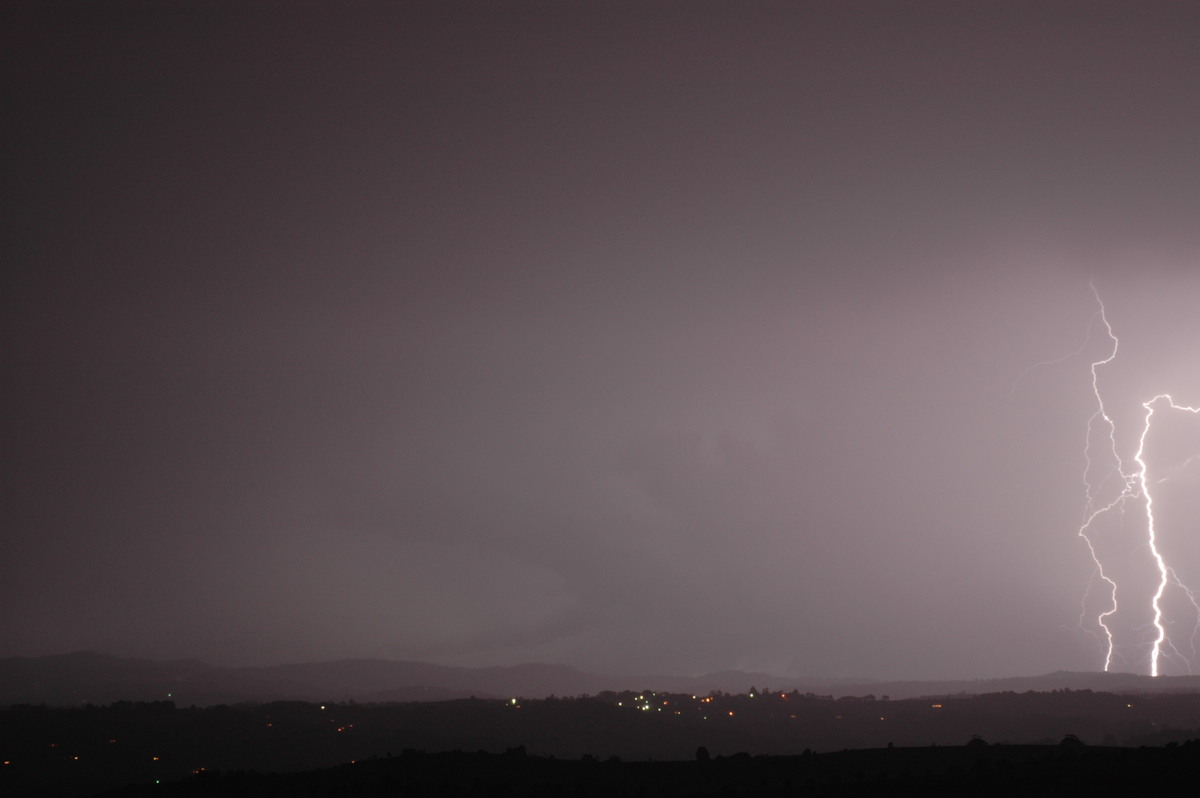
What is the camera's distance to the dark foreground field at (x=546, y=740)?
34562 mm

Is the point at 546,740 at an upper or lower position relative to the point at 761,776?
lower

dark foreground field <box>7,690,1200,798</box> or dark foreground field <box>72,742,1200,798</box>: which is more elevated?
dark foreground field <box>72,742,1200,798</box>

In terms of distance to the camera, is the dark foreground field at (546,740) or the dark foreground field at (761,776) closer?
the dark foreground field at (761,776)

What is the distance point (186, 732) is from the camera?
83812 mm

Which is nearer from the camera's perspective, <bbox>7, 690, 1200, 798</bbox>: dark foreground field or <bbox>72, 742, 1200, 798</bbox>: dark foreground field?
<bbox>72, 742, 1200, 798</bbox>: dark foreground field

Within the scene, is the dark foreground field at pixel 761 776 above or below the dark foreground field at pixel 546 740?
above

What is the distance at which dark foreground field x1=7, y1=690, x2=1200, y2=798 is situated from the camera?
34.6 metres

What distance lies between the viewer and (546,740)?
8631cm

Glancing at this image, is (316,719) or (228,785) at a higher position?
(228,785)

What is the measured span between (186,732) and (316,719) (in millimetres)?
12122

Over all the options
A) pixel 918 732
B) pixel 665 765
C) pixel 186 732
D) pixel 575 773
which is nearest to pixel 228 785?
pixel 575 773

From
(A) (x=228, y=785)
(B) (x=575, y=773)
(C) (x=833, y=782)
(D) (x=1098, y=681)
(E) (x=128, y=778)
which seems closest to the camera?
(C) (x=833, y=782)

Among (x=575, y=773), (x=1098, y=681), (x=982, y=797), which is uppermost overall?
(x=982, y=797)

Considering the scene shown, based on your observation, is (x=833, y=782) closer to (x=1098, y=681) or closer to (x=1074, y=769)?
(x=1074, y=769)
